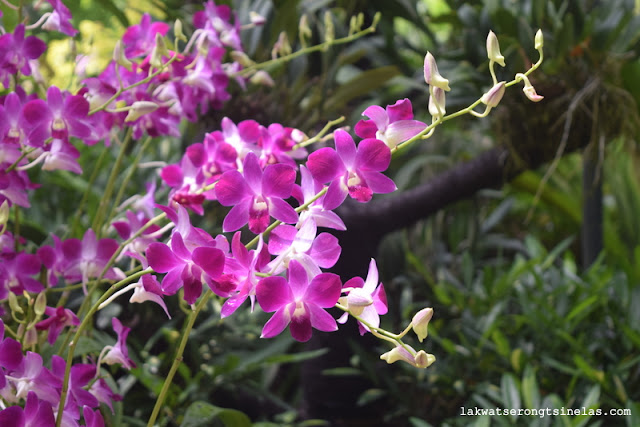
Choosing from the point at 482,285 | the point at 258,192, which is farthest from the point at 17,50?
the point at 482,285

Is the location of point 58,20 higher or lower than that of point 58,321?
higher

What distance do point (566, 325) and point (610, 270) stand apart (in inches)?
9.0

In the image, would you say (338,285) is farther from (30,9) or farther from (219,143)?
(30,9)

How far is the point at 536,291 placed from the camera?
1.28m

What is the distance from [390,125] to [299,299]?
11cm

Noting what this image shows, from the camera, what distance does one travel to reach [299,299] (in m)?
0.33

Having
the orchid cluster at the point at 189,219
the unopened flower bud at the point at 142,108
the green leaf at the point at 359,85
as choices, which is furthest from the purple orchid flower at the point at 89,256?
the green leaf at the point at 359,85

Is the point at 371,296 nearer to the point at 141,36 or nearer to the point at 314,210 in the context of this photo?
the point at 314,210

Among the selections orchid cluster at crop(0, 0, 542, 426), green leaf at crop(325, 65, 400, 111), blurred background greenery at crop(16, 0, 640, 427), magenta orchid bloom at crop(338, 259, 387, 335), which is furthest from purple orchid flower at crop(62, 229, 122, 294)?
green leaf at crop(325, 65, 400, 111)

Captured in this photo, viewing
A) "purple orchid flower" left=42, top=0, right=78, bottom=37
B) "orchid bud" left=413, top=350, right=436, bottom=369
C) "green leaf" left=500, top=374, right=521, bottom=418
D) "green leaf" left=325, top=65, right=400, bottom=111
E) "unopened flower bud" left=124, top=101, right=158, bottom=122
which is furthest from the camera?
"green leaf" left=325, top=65, right=400, bottom=111

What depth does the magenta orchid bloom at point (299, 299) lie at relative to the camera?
32cm

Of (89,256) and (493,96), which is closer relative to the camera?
(493,96)

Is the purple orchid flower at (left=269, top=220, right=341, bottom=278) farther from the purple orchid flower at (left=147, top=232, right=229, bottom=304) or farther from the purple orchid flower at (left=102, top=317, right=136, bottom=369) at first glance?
the purple orchid flower at (left=102, top=317, right=136, bottom=369)

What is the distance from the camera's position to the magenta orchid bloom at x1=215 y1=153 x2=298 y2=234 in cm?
35
